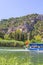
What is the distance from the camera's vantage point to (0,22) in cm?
9644

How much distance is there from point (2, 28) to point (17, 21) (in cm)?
944

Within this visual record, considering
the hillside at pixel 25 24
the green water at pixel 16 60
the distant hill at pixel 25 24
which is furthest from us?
the distant hill at pixel 25 24

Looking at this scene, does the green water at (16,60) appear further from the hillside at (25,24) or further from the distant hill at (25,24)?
the distant hill at (25,24)

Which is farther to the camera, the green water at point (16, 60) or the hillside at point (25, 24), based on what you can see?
the hillside at point (25, 24)

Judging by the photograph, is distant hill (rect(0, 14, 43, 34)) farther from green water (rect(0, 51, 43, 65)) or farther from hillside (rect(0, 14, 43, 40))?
green water (rect(0, 51, 43, 65))

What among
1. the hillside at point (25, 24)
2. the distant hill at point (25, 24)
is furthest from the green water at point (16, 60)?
the distant hill at point (25, 24)

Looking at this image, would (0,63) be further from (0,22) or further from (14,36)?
(0,22)

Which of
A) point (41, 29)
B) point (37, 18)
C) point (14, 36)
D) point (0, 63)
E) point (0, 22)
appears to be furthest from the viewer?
point (0, 22)

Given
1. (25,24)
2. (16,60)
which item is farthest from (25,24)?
(16,60)

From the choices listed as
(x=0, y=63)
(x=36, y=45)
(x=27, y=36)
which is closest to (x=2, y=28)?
(x=27, y=36)

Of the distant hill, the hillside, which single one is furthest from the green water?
the distant hill

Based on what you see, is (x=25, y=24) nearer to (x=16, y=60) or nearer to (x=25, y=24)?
(x=25, y=24)

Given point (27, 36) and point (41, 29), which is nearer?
point (27, 36)

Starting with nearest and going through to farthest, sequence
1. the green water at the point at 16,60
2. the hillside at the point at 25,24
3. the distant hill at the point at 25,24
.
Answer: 1. the green water at the point at 16,60
2. the hillside at the point at 25,24
3. the distant hill at the point at 25,24
